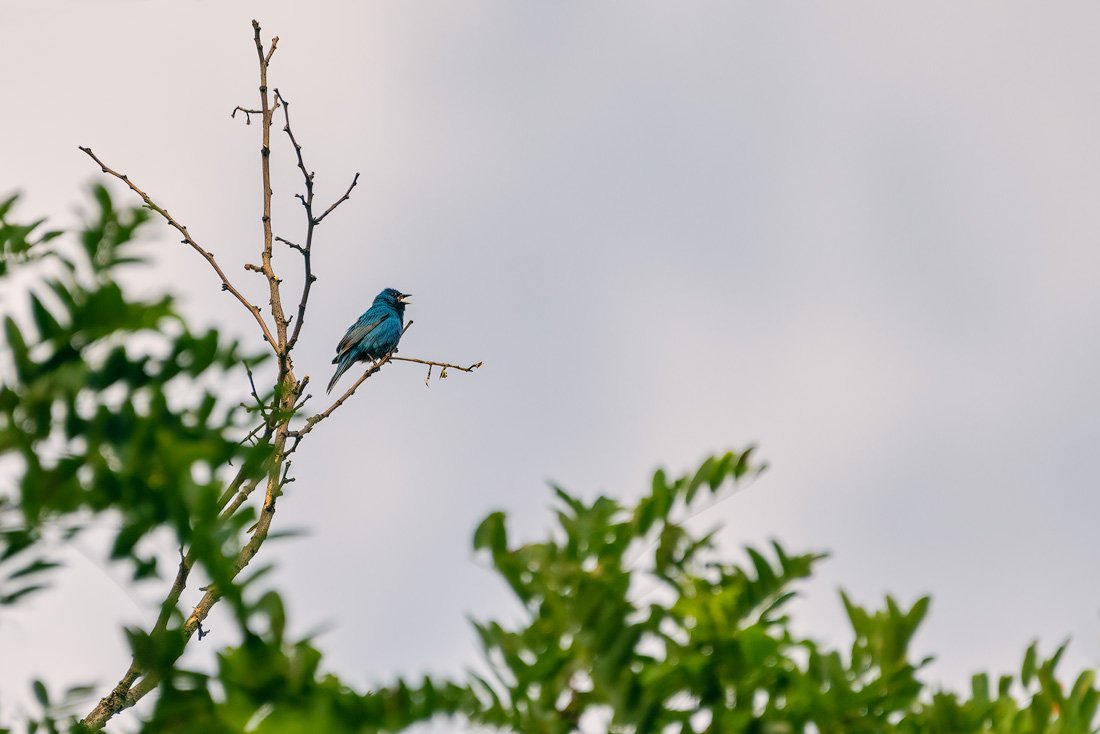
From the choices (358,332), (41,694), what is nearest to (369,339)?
(358,332)

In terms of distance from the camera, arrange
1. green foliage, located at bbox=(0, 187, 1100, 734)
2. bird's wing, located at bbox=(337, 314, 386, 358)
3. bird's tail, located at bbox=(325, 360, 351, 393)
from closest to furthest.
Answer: green foliage, located at bbox=(0, 187, 1100, 734) → bird's tail, located at bbox=(325, 360, 351, 393) → bird's wing, located at bbox=(337, 314, 386, 358)

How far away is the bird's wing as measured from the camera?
1691cm

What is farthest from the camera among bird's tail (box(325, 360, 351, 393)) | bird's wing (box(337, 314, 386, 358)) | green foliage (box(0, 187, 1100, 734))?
bird's wing (box(337, 314, 386, 358))

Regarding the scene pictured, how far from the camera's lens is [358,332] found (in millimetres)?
17125

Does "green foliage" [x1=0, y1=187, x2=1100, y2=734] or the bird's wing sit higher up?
the bird's wing

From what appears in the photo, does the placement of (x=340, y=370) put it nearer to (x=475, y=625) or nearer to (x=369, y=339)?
(x=369, y=339)

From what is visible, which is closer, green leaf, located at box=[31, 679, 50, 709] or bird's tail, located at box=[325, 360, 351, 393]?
green leaf, located at box=[31, 679, 50, 709]

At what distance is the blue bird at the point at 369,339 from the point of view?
16.9 metres

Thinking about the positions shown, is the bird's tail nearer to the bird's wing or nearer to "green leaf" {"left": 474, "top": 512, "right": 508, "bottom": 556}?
the bird's wing

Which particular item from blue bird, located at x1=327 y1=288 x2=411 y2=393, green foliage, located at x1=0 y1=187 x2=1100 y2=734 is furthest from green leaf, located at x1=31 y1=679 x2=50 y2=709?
blue bird, located at x1=327 y1=288 x2=411 y2=393

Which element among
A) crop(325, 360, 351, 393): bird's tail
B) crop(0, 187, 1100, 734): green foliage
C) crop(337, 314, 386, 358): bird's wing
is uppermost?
crop(337, 314, 386, 358): bird's wing

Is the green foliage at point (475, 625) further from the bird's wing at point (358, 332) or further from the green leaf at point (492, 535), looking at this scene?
the bird's wing at point (358, 332)

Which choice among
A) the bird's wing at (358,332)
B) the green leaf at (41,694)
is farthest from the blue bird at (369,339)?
the green leaf at (41,694)

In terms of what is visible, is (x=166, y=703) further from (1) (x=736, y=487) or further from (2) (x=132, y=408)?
(1) (x=736, y=487)
